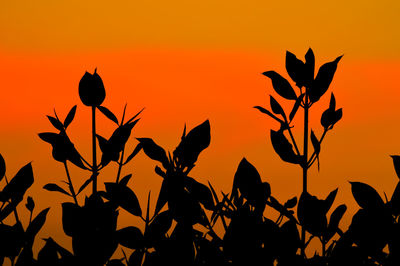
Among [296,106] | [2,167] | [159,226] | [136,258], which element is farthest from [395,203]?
[2,167]

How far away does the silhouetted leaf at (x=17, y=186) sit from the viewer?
9.93ft

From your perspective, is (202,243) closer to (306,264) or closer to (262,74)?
(306,264)

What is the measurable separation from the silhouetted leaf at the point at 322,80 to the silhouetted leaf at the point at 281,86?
4.3 inches

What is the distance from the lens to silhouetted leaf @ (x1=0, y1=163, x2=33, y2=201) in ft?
9.93

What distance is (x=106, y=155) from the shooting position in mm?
3043

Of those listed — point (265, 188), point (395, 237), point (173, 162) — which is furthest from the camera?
point (173, 162)

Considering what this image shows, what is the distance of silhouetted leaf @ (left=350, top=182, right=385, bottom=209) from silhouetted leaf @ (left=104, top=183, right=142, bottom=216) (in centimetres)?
95

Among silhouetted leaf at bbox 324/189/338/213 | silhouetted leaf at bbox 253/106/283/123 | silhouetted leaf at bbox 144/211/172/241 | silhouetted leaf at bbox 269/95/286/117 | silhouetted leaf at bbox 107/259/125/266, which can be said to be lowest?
silhouetted leaf at bbox 107/259/125/266

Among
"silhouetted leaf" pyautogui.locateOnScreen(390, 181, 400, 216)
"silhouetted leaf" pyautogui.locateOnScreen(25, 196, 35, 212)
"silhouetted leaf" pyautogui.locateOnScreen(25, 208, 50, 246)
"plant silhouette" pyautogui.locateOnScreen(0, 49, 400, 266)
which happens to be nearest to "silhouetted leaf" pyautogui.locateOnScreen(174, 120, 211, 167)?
"plant silhouette" pyautogui.locateOnScreen(0, 49, 400, 266)

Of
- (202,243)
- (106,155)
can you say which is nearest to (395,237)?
(202,243)

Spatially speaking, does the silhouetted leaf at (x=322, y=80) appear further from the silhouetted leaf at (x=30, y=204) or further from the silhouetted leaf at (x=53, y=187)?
the silhouetted leaf at (x=30, y=204)

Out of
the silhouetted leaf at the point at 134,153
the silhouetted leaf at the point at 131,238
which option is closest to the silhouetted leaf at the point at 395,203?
the silhouetted leaf at the point at 131,238

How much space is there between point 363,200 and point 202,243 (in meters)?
0.70

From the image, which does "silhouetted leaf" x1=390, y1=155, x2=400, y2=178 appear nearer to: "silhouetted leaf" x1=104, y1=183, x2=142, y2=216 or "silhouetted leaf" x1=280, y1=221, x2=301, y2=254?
"silhouetted leaf" x1=280, y1=221, x2=301, y2=254
